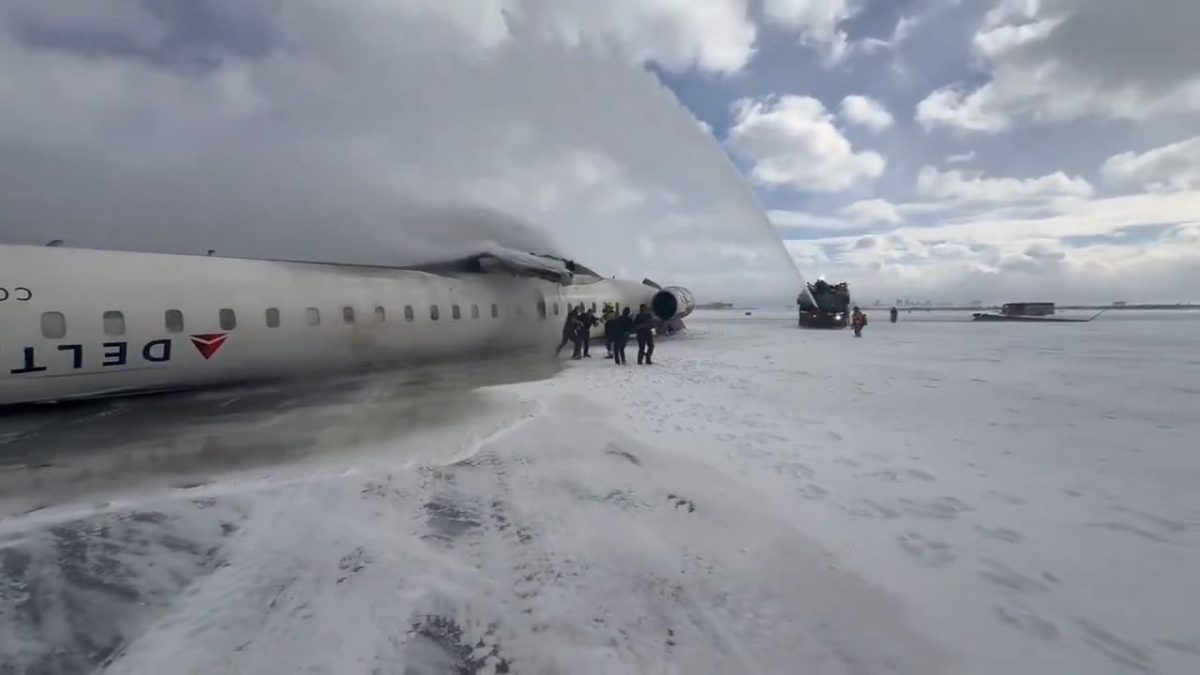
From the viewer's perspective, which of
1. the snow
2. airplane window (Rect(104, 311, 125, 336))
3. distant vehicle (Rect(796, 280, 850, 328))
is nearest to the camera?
the snow

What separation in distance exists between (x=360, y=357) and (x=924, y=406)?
10.5 m

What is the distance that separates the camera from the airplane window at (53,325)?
7.55 metres

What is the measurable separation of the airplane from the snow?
867mm

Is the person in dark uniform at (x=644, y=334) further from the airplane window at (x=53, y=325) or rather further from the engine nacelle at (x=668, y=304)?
the airplane window at (x=53, y=325)

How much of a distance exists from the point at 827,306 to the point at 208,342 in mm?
33481

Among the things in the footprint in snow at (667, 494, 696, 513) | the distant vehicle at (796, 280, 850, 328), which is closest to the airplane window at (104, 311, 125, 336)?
the footprint in snow at (667, 494, 696, 513)

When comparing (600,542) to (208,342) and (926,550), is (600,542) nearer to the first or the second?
(926,550)

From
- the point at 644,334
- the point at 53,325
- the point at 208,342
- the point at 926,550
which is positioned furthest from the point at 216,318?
the point at 926,550

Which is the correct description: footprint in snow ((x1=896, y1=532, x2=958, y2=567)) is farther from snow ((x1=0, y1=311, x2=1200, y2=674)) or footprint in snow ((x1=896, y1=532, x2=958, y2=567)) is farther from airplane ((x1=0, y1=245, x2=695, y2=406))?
airplane ((x1=0, y1=245, x2=695, y2=406))

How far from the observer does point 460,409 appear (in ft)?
27.8

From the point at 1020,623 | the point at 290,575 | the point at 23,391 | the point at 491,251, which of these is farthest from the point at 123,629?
the point at 491,251

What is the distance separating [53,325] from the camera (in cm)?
761

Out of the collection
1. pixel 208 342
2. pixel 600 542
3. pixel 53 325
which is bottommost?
pixel 600 542

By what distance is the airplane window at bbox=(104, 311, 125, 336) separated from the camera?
318 inches
